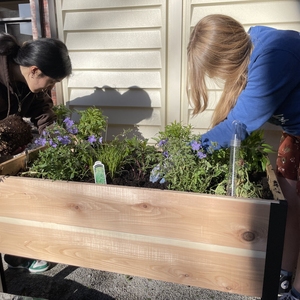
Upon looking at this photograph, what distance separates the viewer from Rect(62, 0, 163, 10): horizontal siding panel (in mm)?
2197

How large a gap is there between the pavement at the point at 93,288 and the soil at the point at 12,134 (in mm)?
863

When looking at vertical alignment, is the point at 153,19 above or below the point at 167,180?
above

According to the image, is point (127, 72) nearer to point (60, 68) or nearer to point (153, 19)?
point (153, 19)

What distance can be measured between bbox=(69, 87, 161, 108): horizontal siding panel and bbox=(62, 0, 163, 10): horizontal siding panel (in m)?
0.64

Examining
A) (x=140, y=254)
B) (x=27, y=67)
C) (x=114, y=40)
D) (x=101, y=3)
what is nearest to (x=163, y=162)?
(x=140, y=254)

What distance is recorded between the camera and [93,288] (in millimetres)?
1811

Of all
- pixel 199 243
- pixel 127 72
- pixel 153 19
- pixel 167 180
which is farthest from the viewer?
pixel 127 72

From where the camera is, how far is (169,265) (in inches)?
47.1

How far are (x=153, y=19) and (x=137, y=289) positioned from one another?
6.33 feet

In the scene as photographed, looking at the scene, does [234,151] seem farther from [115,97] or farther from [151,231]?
[115,97]

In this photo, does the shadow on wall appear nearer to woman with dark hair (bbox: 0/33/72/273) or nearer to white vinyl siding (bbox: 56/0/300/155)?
white vinyl siding (bbox: 56/0/300/155)

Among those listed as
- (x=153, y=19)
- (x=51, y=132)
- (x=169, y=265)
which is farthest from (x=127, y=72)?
(x=169, y=265)

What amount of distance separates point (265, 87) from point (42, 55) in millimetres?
1146

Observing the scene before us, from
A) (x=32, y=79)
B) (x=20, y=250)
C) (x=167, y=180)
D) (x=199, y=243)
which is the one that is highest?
(x=32, y=79)
